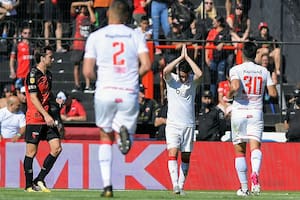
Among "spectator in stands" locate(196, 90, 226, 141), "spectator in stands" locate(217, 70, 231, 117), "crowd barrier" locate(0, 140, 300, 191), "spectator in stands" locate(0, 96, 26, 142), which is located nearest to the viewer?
"crowd barrier" locate(0, 140, 300, 191)

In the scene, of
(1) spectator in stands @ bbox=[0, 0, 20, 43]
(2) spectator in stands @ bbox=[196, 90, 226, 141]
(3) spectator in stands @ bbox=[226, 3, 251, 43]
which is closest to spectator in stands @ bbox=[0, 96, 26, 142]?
(1) spectator in stands @ bbox=[0, 0, 20, 43]

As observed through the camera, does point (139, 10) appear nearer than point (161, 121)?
No

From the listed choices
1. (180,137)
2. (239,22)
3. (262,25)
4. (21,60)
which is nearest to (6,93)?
(21,60)

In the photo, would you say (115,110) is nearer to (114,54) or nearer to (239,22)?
(114,54)

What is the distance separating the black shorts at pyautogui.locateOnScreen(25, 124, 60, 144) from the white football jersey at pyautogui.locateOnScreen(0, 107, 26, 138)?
16.4 ft

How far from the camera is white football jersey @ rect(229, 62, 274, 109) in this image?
15289 mm

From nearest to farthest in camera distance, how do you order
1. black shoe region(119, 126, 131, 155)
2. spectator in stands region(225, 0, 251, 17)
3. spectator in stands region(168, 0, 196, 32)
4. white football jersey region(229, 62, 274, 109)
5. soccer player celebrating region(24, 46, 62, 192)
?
black shoe region(119, 126, 131, 155) < white football jersey region(229, 62, 274, 109) < soccer player celebrating region(24, 46, 62, 192) < spectator in stands region(168, 0, 196, 32) < spectator in stands region(225, 0, 251, 17)

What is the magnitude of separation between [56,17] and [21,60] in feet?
5.19

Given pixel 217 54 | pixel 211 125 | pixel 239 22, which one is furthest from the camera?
pixel 239 22

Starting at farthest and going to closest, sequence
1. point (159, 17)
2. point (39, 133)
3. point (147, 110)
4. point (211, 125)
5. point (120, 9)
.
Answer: point (159, 17) < point (147, 110) < point (211, 125) < point (39, 133) < point (120, 9)

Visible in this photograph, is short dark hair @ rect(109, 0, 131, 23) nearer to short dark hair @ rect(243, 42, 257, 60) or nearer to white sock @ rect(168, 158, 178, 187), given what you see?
short dark hair @ rect(243, 42, 257, 60)

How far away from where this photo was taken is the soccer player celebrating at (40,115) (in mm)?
15742

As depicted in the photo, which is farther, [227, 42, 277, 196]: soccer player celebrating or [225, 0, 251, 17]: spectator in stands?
[225, 0, 251, 17]: spectator in stands

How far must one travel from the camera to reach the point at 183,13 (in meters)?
24.3
